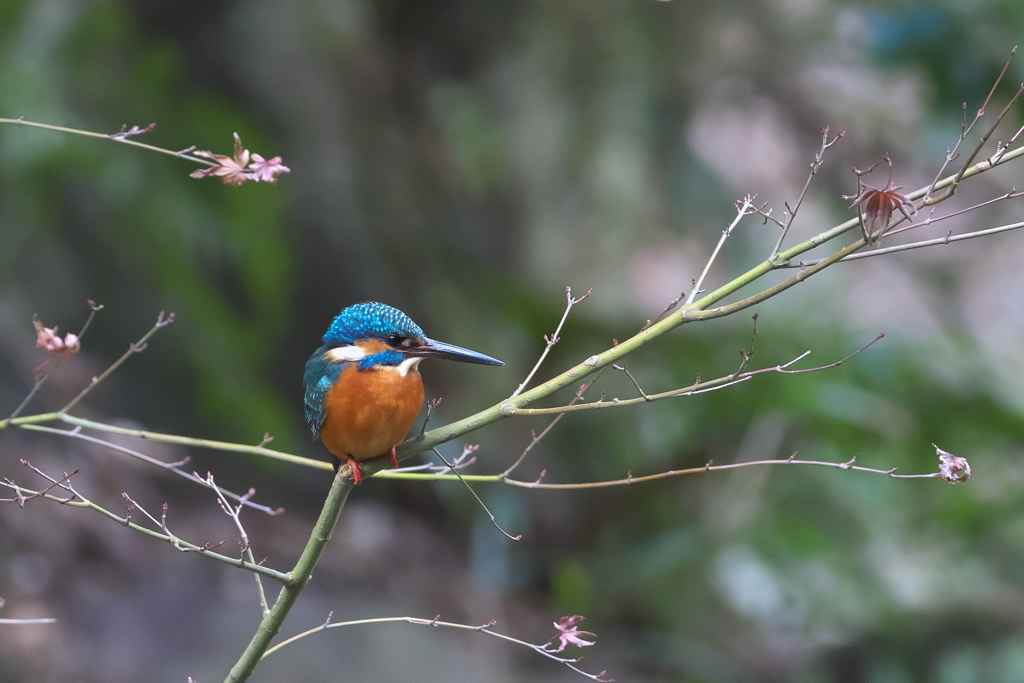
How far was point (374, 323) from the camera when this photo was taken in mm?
1189

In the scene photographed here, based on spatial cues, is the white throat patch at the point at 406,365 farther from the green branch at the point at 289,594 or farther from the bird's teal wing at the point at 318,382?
the green branch at the point at 289,594

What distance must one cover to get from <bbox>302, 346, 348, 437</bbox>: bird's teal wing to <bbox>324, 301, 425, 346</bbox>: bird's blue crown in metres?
0.05

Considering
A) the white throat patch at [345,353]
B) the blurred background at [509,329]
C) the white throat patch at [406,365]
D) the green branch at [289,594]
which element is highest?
the blurred background at [509,329]

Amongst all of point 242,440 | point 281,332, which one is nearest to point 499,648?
point 242,440

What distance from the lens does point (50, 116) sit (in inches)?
124

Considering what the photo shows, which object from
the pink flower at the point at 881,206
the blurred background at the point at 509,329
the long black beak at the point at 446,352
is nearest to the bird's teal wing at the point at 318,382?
the long black beak at the point at 446,352

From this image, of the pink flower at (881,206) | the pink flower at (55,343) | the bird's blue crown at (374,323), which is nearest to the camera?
the pink flower at (881,206)

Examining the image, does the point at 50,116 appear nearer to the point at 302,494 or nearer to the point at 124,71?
the point at 124,71

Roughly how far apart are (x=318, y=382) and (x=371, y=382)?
0.37ft

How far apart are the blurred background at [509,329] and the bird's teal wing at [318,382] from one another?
208cm

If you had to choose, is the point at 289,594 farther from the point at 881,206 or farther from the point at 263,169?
the point at 881,206

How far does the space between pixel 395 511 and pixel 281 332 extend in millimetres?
1175

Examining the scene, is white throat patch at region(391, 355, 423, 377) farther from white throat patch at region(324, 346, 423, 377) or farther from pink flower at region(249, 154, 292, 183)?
pink flower at region(249, 154, 292, 183)

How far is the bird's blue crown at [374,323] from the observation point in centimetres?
118
